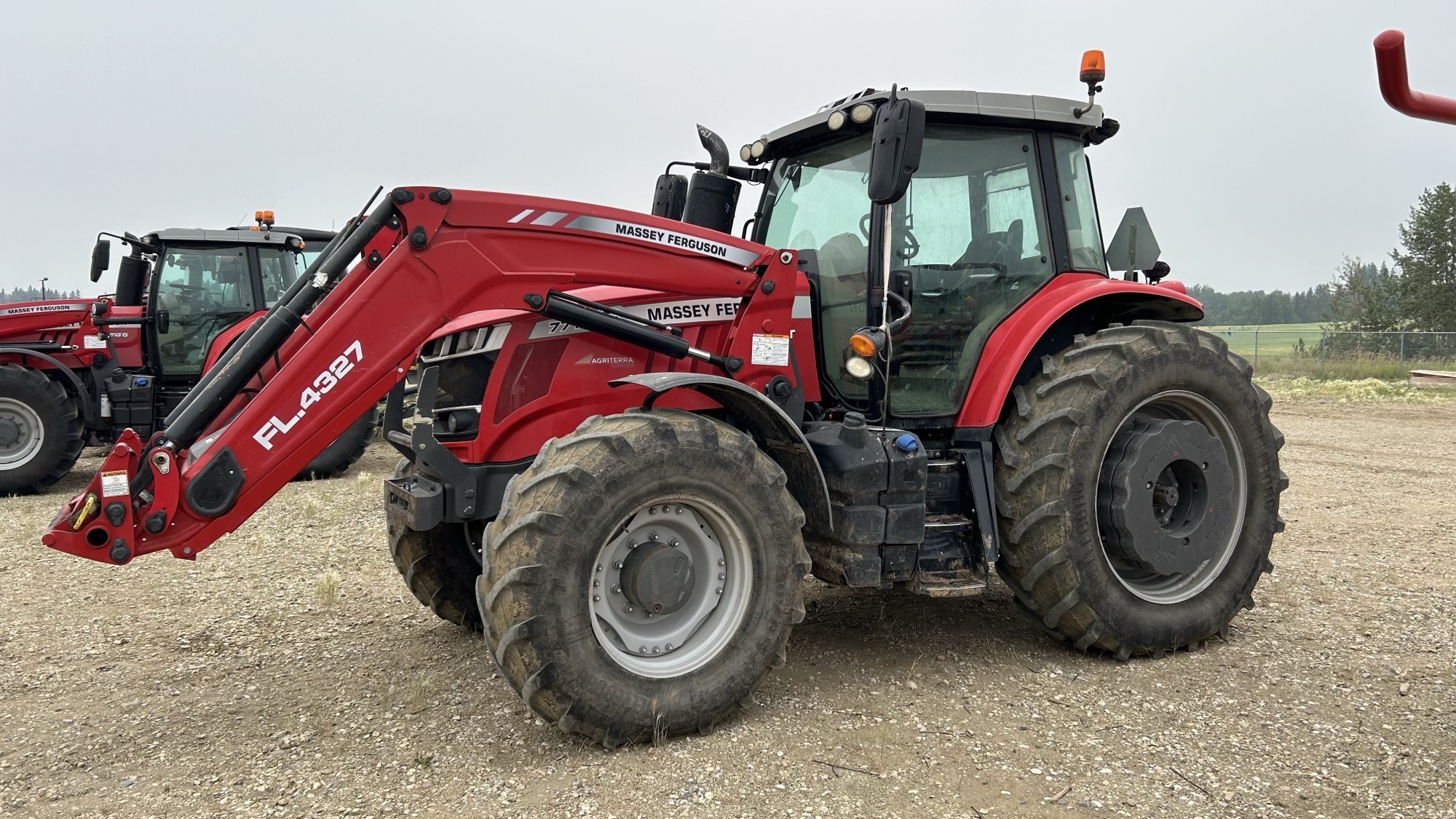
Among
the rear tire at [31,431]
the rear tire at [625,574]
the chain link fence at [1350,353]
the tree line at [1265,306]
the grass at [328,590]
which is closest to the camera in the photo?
the rear tire at [625,574]

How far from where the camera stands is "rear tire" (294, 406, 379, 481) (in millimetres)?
9781

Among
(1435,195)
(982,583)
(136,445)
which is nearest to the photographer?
(136,445)

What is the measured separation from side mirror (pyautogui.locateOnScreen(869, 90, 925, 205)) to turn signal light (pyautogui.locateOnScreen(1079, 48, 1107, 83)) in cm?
128

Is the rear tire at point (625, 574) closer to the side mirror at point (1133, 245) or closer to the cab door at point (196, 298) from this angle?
the side mirror at point (1133, 245)

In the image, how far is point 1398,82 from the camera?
4.15 ft

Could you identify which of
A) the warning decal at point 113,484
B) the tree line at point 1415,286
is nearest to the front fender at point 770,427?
the warning decal at point 113,484

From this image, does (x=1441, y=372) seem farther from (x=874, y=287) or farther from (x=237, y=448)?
(x=237, y=448)

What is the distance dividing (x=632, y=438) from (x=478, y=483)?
79cm

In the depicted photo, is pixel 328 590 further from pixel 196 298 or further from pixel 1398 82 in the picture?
pixel 196 298

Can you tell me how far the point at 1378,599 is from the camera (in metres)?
5.29

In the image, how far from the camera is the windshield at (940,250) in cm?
448

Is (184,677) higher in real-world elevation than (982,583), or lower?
lower

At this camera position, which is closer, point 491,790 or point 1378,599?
point 491,790

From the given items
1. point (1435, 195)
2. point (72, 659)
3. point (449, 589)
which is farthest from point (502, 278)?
point (1435, 195)
